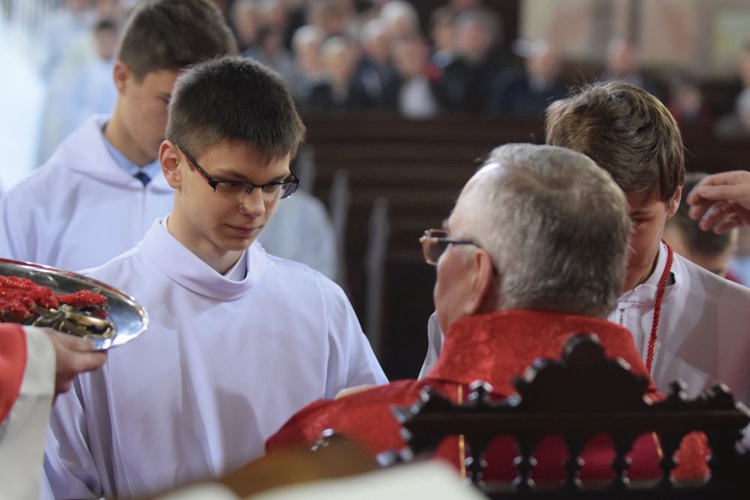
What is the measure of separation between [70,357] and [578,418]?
93 centimetres

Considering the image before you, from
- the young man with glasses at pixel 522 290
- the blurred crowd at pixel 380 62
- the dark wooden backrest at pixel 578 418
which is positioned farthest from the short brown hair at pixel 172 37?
the blurred crowd at pixel 380 62

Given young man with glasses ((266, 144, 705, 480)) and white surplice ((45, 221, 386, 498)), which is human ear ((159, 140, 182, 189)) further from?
young man with glasses ((266, 144, 705, 480))

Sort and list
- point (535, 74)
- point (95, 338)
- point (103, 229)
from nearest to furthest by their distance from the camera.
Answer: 1. point (95, 338)
2. point (103, 229)
3. point (535, 74)

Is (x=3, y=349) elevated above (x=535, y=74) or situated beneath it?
elevated above

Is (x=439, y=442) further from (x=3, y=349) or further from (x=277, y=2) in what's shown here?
(x=277, y=2)

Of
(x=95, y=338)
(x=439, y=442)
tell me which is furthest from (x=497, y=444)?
(x=95, y=338)

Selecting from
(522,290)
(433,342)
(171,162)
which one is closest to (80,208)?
(171,162)

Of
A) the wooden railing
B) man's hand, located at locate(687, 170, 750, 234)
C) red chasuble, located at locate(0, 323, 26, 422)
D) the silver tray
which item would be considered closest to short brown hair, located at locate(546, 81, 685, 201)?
man's hand, located at locate(687, 170, 750, 234)

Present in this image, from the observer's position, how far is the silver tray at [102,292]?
2.31 m

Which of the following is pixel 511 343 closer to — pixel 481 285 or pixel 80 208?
pixel 481 285

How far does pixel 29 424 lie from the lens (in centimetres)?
217

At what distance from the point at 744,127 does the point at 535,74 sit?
204 cm

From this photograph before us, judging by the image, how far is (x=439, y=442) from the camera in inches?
74.0

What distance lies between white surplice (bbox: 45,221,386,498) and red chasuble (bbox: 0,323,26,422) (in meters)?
0.44
